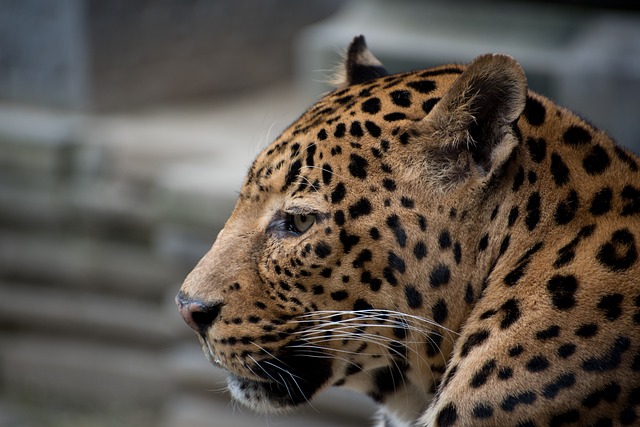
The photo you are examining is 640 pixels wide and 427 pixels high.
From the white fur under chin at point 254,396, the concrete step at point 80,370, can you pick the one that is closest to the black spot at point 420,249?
the white fur under chin at point 254,396

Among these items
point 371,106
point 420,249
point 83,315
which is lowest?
point 83,315

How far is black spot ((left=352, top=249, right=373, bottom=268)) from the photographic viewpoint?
2.90 meters

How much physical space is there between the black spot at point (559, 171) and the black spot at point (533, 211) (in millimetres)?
73

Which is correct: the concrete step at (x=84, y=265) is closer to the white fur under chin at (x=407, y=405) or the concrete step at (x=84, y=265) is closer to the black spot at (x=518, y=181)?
the white fur under chin at (x=407, y=405)

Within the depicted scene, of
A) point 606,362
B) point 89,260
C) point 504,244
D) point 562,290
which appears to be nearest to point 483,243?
point 504,244

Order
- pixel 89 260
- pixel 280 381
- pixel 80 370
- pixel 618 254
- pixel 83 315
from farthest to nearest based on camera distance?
pixel 80 370 < pixel 83 315 < pixel 89 260 < pixel 280 381 < pixel 618 254

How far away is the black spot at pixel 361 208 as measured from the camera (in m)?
2.90

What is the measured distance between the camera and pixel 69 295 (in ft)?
27.7

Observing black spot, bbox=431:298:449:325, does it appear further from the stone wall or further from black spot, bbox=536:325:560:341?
the stone wall

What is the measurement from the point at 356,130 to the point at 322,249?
0.38m

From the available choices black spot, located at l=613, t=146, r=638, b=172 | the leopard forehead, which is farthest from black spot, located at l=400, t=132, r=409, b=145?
black spot, located at l=613, t=146, r=638, b=172

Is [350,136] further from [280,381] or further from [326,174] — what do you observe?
[280,381]

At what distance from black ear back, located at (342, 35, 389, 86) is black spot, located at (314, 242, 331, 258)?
2.60 ft

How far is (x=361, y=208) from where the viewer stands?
2900 mm
